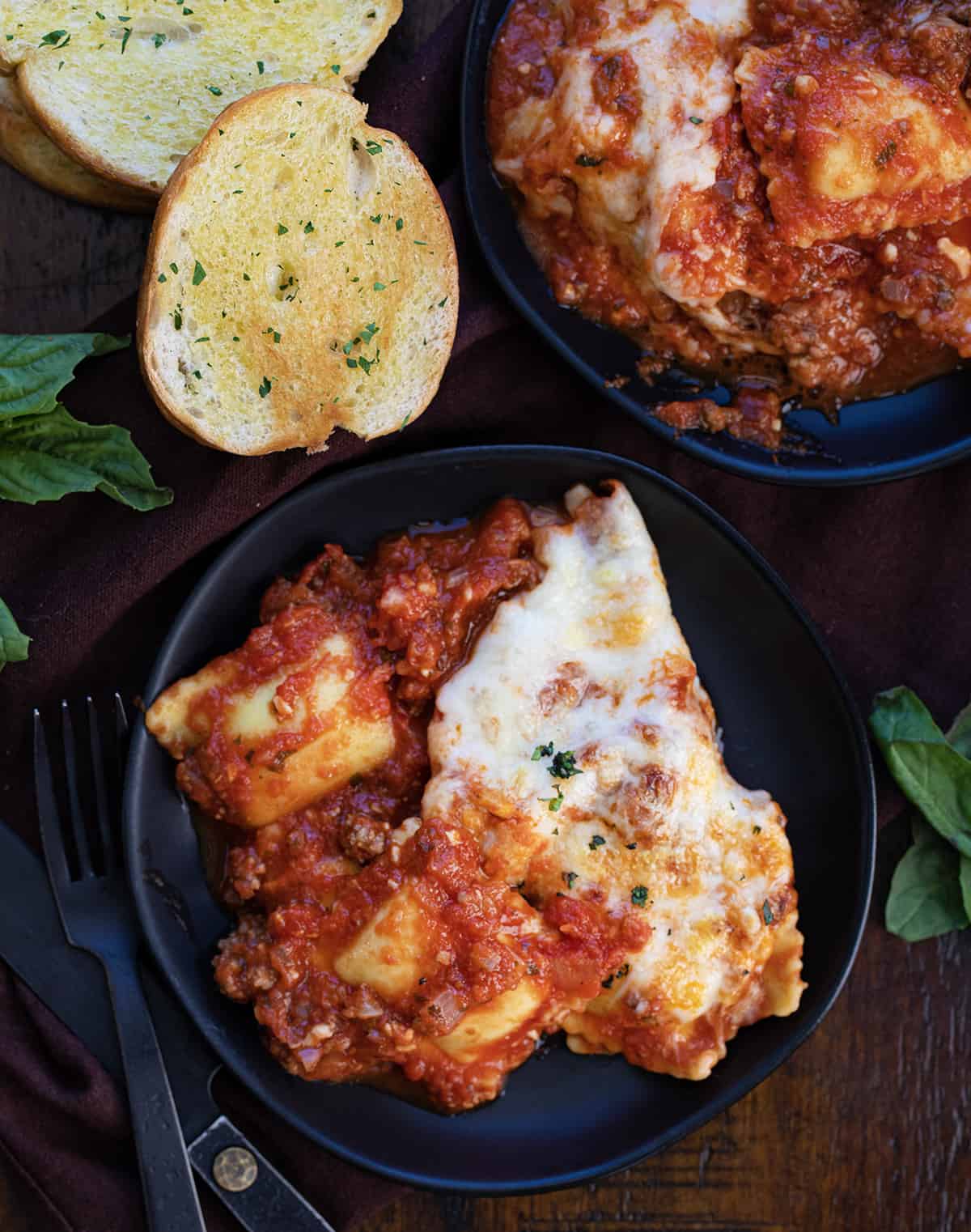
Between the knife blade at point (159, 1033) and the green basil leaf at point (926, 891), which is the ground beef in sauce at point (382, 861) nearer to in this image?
the knife blade at point (159, 1033)

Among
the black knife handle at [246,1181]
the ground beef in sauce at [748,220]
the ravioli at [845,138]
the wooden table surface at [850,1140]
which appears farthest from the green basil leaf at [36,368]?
the wooden table surface at [850,1140]

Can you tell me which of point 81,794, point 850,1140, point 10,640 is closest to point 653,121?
point 10,640

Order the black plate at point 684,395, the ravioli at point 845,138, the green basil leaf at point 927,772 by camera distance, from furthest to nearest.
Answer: the green basil leaf at point 927,772 → the black plate at point 684,395 → the ravioli at point 845,138

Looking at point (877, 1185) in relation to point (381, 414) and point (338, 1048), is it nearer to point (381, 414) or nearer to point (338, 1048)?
point (338, 1048)

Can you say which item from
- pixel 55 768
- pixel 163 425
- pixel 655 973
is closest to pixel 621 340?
pixel 163 425

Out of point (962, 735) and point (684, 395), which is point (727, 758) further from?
point (684, 395)

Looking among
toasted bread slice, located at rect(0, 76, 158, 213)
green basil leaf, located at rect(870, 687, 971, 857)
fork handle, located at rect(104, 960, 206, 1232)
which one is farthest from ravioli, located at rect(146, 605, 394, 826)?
green basil leaf, located at rect(870, 687, 971, 857)

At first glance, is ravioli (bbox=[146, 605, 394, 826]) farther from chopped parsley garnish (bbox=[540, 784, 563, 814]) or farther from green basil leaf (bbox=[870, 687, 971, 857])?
green basil leaf (bbox=[870, 687, 971, 857])
